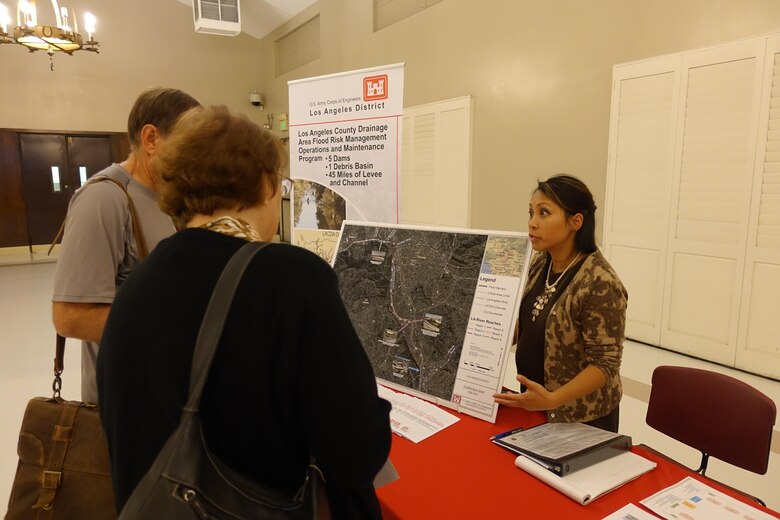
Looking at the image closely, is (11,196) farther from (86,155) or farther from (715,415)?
(715,415)

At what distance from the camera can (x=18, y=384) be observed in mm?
3566

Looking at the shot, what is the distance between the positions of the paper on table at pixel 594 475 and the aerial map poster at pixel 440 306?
0.86 ft

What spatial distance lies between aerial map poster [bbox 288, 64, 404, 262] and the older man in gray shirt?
1110mm

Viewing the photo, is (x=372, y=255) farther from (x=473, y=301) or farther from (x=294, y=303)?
(x=294, y=303)

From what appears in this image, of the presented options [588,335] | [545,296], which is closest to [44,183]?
[545,296]

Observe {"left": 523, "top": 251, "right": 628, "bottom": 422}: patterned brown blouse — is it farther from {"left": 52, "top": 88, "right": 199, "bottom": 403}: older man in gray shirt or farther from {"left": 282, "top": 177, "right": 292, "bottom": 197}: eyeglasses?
{"left": 52, "top": 88, "right": 199, "bottom": 403}: older man in gray shirt

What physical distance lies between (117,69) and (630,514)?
34.3 feet

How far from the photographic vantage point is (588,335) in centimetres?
149

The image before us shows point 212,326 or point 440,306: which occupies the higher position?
point 212,326

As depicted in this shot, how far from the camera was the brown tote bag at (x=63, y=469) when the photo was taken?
129cm

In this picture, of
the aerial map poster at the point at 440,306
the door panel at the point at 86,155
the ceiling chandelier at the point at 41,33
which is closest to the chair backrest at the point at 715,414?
the aerial map poster at the point at 440,306

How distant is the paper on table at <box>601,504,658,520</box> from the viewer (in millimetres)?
993

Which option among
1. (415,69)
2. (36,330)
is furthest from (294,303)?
(415,69)

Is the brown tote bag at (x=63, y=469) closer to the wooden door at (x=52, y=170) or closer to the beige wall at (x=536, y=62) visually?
the beige wall at (x=536, y=62)
